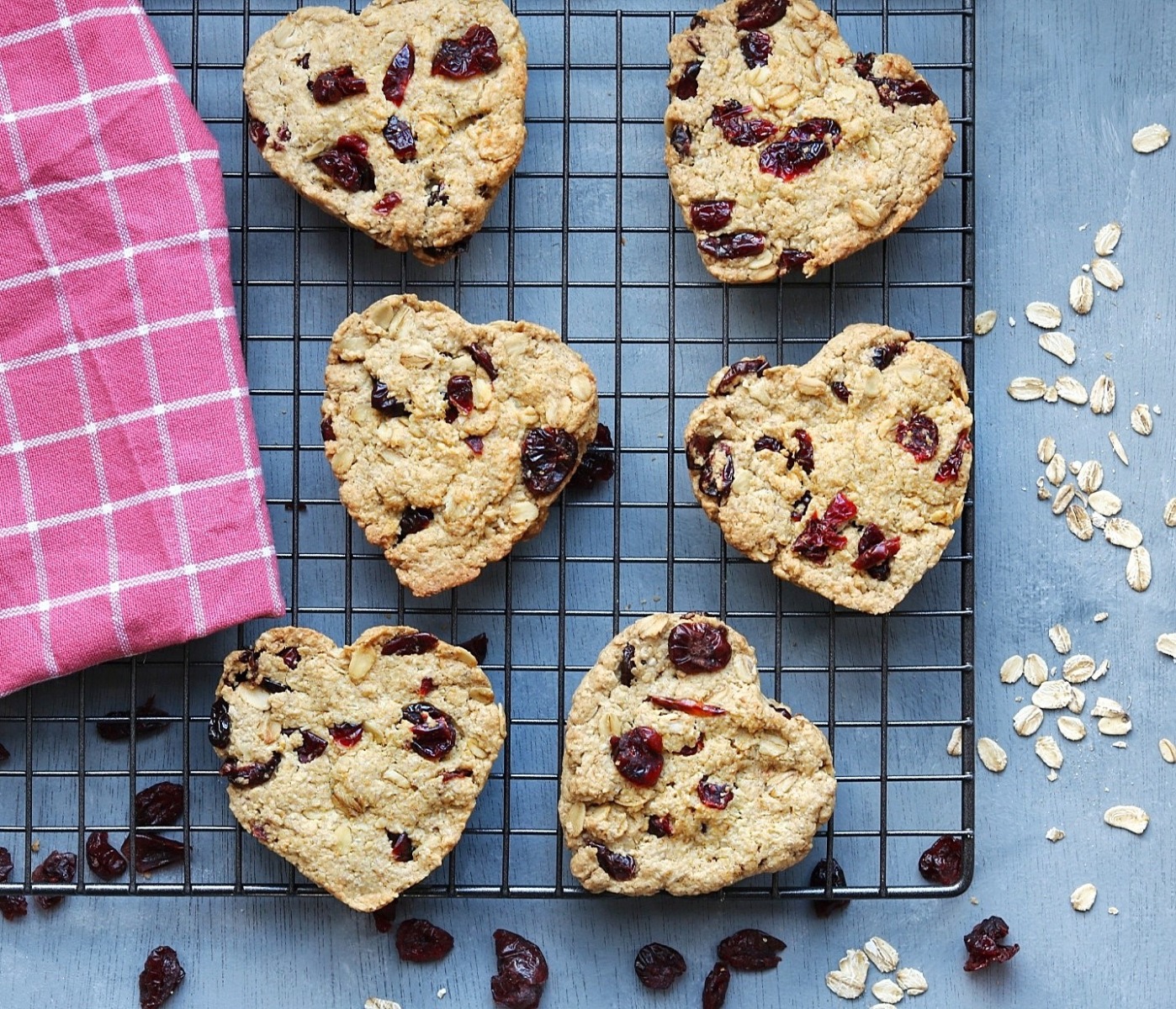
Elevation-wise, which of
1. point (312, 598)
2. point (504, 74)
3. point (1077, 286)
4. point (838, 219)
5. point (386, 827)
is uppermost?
point (504, 74)

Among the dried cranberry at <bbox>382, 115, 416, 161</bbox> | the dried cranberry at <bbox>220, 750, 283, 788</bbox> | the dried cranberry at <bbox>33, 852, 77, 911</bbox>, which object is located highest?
the dried cranberry at <bbox>382, 115, 416, 161</bbox>

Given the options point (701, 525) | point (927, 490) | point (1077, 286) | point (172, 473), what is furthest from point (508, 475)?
point (1077, 286)

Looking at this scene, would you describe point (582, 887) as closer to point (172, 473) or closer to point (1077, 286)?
point (172, 473)

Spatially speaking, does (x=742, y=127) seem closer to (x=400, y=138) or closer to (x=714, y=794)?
(x=400, y=138)

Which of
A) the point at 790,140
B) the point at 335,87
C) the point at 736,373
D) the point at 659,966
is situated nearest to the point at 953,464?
the point at 736,373

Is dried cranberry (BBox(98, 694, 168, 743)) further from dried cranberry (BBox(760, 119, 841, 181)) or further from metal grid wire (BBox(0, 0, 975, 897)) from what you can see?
dried cranberry (BBox(760, 119, 841, 181))

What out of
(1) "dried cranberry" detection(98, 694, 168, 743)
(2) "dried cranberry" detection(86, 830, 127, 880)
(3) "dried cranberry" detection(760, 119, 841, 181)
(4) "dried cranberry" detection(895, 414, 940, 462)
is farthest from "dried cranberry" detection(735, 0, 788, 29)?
(2) "dried cranberry" detection(86, 830, 127, 880)
